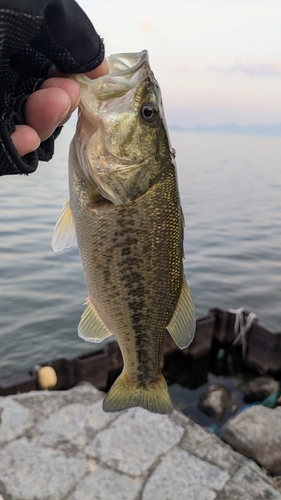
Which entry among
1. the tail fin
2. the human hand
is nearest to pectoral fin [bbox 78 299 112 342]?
the tail fin

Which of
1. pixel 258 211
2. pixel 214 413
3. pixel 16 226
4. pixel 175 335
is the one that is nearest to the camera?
pixel 175 335

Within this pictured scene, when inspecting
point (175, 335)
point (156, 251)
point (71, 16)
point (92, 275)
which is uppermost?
point (71, 16)

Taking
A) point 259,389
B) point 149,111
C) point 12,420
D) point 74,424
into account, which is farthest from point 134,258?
point 259,389

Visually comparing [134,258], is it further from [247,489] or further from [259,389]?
[259,389]

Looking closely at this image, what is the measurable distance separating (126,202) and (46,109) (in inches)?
27.7

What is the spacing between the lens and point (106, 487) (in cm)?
425

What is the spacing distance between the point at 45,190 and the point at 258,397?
82.3 ft

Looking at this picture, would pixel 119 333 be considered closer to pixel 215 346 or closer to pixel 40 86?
pixel 40 86

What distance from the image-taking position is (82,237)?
8.44 ft

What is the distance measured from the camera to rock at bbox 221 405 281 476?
18.9 feet

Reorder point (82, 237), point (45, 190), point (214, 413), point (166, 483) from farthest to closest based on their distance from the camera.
Result: 1. point (45, 190)
2. point (214, 413)
3. point (166, 483)
4. point (82, 237)

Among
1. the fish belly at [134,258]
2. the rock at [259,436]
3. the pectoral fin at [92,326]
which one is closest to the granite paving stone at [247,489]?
the rock at [259,436]

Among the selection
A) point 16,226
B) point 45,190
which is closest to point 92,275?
point 16,226

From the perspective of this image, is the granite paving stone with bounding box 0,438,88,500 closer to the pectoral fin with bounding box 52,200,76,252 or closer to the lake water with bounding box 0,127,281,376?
the pectoral fin with bounding box 52,200,76,252
